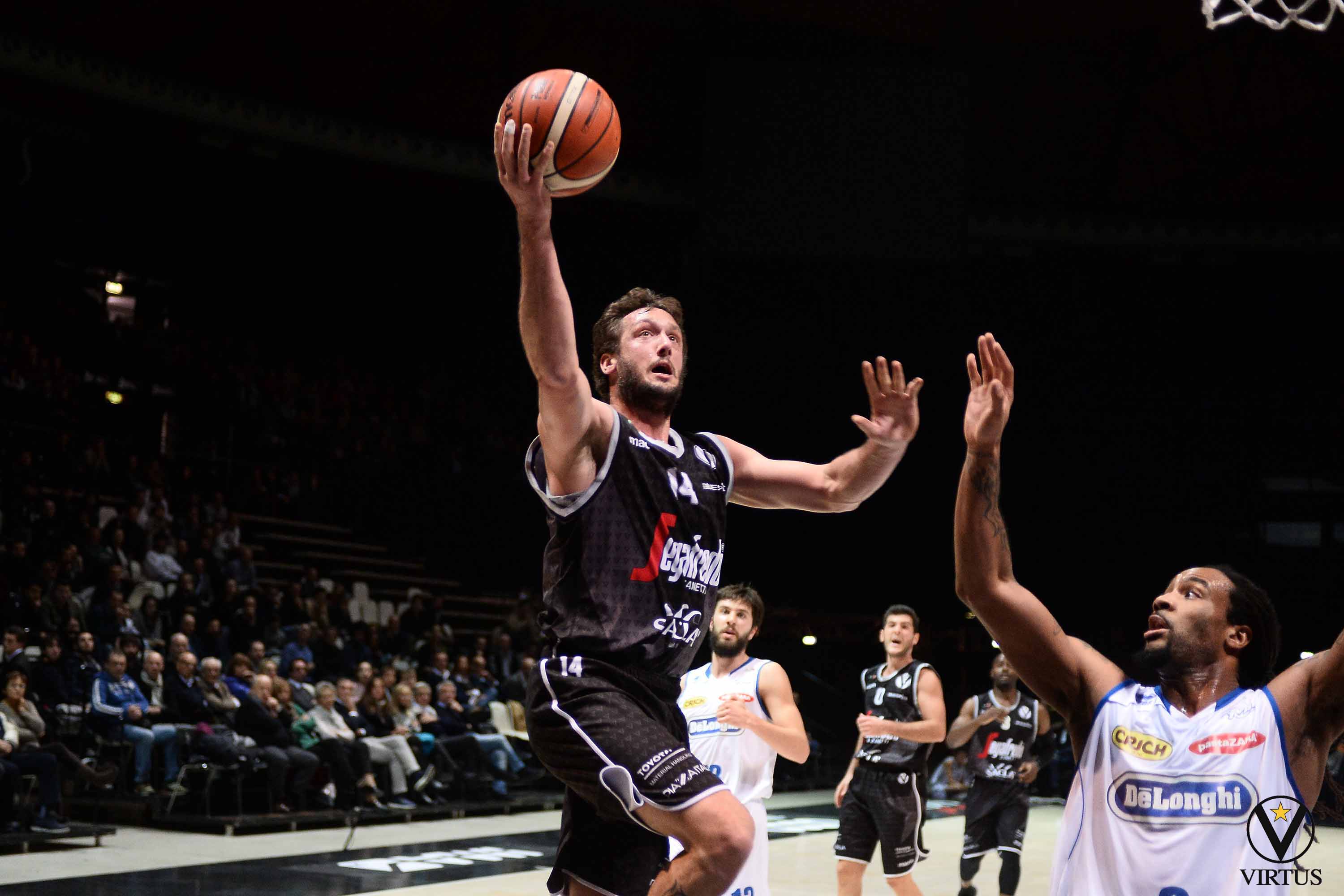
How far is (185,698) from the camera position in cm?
1162

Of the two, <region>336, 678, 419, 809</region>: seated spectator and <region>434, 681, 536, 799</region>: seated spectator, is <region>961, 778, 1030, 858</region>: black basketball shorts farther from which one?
<region>434, 681, 536, 799</region>: seated spectator

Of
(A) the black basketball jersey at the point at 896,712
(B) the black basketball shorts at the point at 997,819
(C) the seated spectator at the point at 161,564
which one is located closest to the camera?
Answer: (A) the black basketball jersey at the point at 896,712

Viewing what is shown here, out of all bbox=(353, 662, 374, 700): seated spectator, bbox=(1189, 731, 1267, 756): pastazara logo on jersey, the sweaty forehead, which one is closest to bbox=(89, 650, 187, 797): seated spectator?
bbox=(353, 662, 374, 700): seated spectator

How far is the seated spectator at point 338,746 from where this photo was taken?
12.2 m

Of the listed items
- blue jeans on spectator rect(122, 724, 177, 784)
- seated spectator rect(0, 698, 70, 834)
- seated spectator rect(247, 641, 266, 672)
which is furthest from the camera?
seated spectator rect(247, 641, 266, 672)

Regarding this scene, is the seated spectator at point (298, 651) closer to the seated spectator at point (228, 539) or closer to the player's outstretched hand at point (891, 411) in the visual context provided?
the seated spectator at point (228, 539)

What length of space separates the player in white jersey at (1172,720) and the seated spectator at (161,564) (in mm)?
12763

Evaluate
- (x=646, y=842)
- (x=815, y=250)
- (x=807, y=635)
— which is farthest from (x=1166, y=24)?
(x=646, y=842)

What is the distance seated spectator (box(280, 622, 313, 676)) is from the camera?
1345 centimetres

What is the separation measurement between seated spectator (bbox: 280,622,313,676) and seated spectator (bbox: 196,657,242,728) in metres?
1.18

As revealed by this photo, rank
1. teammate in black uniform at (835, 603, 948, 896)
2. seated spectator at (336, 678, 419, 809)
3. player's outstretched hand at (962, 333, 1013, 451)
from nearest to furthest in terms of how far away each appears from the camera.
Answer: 1. player's outstretched hand at (962, 333, 1013, 451)
2. teammate in black uniform at (835, 603, 948, 896)
3. seated spectator at (336, 678, 419, 809)

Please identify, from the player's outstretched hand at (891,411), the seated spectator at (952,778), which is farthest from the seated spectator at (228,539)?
the player's outstretched hand at (891,411)

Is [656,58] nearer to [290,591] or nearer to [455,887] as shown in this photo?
[290,591]

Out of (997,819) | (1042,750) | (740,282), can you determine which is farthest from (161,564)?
(740,282)
